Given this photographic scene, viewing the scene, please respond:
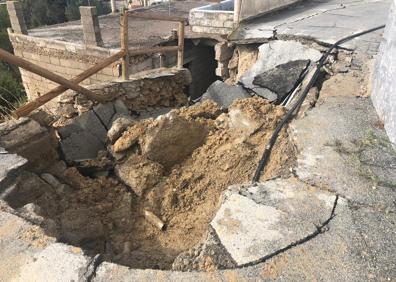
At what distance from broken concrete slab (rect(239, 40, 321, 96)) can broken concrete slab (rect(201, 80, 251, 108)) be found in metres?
0.18

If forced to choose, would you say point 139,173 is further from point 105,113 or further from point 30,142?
point 105,113

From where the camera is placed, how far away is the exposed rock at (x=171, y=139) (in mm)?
3771

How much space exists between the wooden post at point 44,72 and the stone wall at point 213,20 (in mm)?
3361

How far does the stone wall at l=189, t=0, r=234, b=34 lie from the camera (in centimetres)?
684

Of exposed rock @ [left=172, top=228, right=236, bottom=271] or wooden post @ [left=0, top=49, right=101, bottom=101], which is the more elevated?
wooden post @ [left=0, top=49, right=101, bottom=101]

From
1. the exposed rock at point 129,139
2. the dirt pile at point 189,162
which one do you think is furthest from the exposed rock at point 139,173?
the exposed rock at point 129,139

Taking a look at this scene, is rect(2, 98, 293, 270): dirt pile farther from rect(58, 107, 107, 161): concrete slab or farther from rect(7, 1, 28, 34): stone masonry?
rect(7, 1, 28, 34): stone masonry

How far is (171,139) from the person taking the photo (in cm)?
380

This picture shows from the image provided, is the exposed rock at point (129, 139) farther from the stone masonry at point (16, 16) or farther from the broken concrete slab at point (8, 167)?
the stone masonry at point (16, 16)

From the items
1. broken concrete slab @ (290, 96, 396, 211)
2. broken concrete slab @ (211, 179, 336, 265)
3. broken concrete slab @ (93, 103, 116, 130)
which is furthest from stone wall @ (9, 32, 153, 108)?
broken concrete slab @ (211, 179, 336, 265)

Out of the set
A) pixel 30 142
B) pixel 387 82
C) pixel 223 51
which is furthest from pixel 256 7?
pixel 30 142

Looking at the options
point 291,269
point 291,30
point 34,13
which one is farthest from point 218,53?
point 34,13

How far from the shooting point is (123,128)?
4.08 meters

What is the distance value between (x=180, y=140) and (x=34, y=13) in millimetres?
25065
